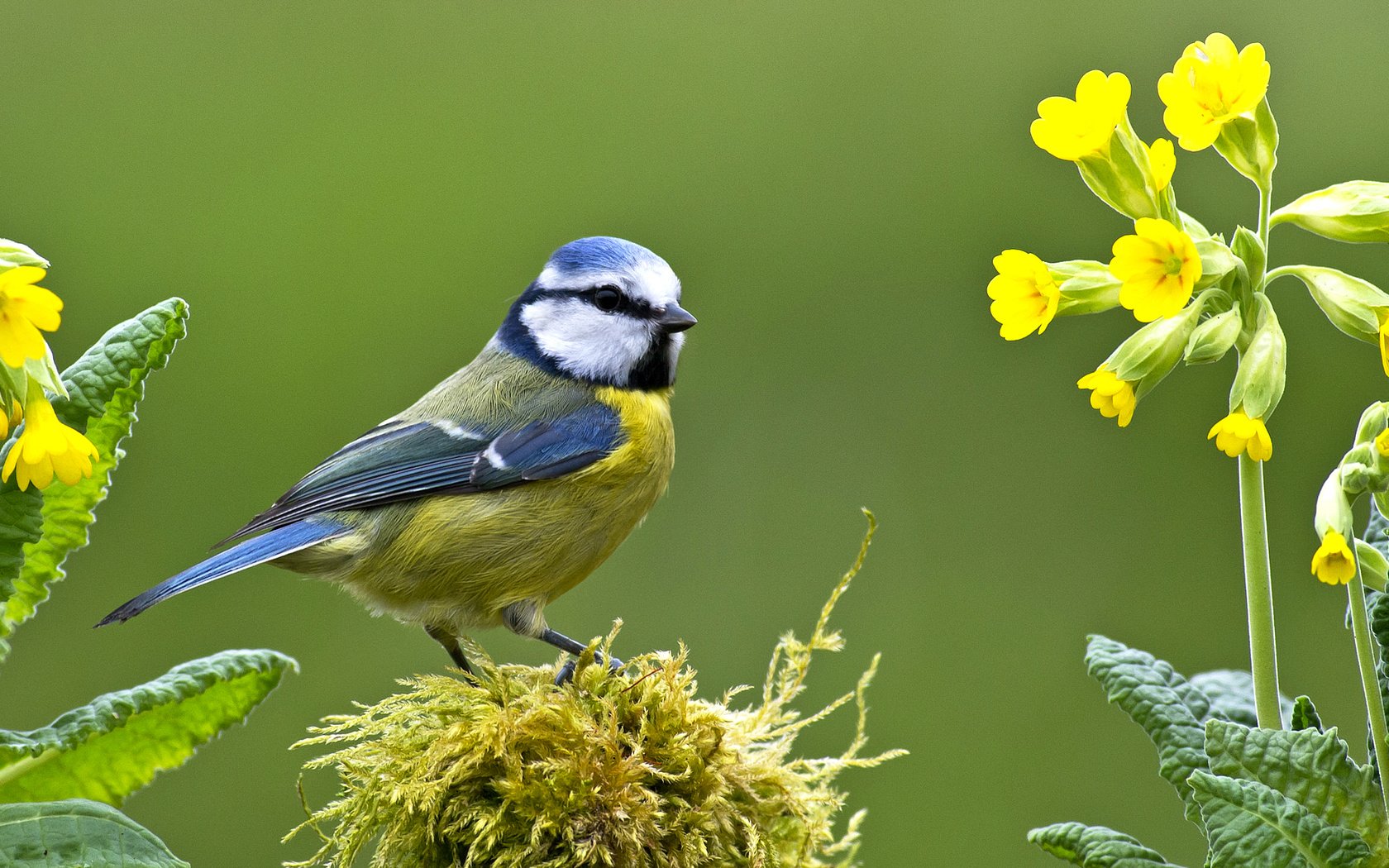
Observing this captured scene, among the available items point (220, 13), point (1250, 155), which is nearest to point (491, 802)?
point (1250, 155)

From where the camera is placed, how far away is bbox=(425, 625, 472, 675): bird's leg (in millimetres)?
2508

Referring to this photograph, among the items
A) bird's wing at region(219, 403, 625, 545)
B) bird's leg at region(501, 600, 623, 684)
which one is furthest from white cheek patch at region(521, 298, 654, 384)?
bird's leg at region(501, 600, 623, 684)

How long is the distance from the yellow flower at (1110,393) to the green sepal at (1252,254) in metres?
0.17

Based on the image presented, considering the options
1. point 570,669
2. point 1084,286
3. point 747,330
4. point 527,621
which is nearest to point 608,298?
point 527,621

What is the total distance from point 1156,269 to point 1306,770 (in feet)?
1.69

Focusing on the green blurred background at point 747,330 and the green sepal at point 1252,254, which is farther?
the green blurred background at point 747,330

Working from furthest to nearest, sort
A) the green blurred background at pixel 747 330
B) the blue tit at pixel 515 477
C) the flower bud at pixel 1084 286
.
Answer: the green blurred background at pixel 747 330
the blue tit at pixel 515 477
the flower bud at pixel 1084 286

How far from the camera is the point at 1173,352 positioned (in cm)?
145

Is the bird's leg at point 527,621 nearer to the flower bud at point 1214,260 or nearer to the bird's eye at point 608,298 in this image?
the bird's eye at point 608,298

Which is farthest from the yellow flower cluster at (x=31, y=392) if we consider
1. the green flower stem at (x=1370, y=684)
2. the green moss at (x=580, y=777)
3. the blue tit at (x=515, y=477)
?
the green flower stem at (x=1370, y=684)

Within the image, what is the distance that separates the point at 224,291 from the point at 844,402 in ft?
7.87

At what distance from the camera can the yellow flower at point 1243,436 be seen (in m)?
1.36

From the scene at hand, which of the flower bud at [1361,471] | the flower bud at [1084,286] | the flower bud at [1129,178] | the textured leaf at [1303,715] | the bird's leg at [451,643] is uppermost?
the flower bud at [1129,178]

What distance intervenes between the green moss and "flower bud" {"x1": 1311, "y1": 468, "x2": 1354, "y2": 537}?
2.02 ft
